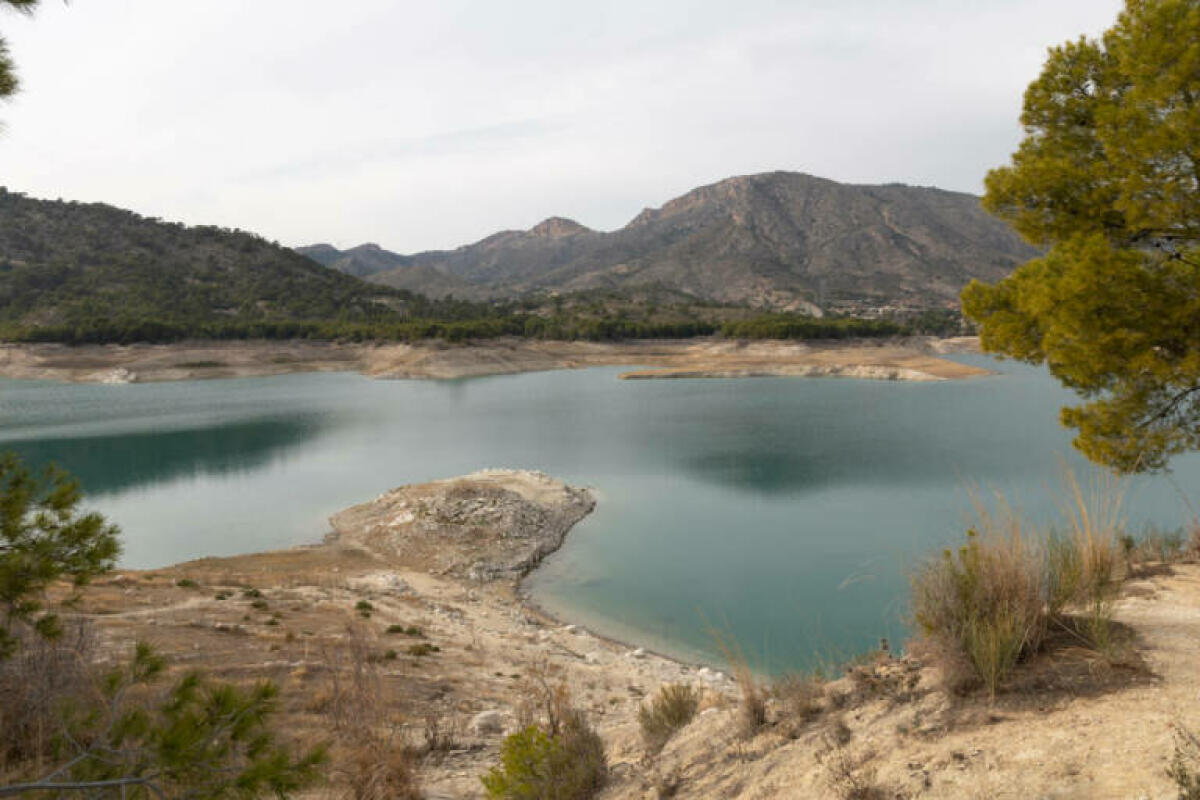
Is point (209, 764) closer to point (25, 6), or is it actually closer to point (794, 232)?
point (25, 6)

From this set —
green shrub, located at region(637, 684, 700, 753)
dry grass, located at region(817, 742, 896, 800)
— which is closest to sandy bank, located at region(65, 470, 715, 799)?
green shrub, located at region(637, 684, 700, 753)

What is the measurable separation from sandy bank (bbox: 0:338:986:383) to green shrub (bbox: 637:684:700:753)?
189 ft

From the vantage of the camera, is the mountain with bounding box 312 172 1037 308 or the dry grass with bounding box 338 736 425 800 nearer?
the dry grass with bounding box 338 736 425 800

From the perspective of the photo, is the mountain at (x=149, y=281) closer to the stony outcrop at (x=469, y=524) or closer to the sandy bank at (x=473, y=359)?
the sandy bank at (x=473, y=359)

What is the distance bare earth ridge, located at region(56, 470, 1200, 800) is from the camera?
10.2ft

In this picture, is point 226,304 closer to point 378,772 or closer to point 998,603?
point 378,772

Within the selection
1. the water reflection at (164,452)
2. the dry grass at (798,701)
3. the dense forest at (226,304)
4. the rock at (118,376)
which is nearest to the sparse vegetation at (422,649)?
the dry grass at (798,701)

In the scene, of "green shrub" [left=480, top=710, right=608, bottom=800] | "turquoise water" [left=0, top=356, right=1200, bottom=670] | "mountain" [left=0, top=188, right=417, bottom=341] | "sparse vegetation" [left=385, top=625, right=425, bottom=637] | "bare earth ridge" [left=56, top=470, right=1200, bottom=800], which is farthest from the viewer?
"mountain" [left=0, top=188, right=417, bottom=341]

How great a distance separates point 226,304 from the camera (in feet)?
285

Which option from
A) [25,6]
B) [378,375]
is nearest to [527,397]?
[378,375]

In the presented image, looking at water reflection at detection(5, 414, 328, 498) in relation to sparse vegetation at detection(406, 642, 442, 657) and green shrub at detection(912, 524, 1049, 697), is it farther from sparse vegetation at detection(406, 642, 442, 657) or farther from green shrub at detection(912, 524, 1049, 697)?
green shrub at detection(912, 524, 1049, 697)

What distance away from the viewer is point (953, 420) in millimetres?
35688

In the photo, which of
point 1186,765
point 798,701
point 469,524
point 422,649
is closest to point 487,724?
point 422,649

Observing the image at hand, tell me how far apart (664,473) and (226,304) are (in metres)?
81.1
